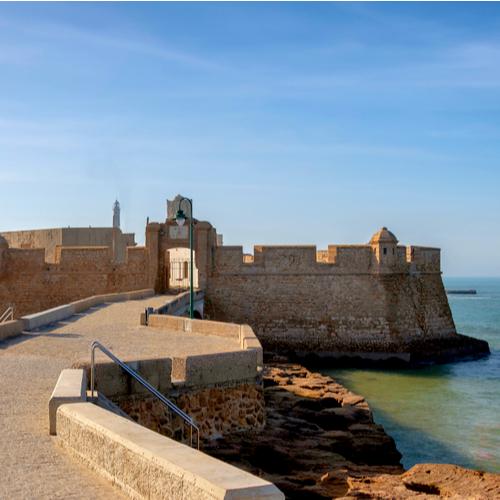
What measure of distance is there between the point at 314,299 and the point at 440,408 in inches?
358

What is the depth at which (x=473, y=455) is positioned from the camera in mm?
13844

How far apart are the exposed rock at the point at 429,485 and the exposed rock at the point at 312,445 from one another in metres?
0.32

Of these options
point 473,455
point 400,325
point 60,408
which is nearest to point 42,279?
point 400,325

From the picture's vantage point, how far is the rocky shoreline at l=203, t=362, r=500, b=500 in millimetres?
8500

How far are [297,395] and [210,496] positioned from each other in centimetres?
1237

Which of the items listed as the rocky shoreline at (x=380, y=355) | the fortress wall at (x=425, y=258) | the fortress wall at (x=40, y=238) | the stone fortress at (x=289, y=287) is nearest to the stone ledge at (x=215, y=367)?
the rocky shoreline at (x=380, y=355)

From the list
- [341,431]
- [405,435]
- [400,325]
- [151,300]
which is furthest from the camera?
[400,325]

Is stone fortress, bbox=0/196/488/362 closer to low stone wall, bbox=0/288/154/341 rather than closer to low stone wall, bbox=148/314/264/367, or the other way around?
low stone wall, bbox=0/288/154/341

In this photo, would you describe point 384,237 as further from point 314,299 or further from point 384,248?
point 314,299

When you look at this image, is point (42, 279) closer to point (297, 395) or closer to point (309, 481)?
point (297, 395)

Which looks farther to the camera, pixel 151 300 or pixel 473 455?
pixel 151 300

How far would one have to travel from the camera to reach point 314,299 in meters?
27.4

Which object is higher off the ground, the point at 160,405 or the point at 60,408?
the point at 60,408

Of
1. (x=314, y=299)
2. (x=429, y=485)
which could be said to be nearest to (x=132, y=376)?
(x=429, y=485)
